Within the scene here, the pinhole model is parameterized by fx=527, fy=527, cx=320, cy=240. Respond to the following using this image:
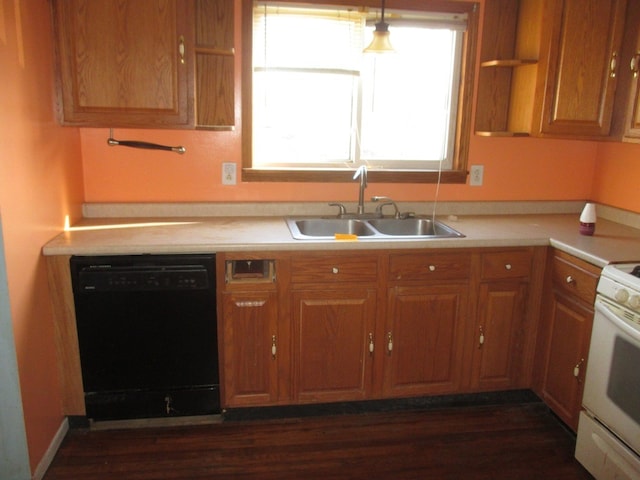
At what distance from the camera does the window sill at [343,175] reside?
2842 millimetres

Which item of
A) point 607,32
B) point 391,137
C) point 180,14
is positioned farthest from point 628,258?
point 180,14

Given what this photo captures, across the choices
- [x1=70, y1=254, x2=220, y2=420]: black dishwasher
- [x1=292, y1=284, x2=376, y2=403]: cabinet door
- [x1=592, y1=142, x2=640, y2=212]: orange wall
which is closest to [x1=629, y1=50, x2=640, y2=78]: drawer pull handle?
[x1=592, y1=142, x2=640, y2=212]: orange wall

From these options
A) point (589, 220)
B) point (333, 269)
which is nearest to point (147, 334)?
point (333, 269)

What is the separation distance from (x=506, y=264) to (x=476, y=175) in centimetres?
72

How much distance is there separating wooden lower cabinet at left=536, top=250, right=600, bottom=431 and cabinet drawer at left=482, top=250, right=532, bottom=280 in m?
0.12

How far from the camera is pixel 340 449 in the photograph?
Answer: 2.34 metres

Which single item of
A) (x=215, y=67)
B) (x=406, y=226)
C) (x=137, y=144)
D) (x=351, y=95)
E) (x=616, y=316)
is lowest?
(x=616, y=316)

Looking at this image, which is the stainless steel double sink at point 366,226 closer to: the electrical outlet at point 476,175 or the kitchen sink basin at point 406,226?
the kitchen sink basin at point 406,226

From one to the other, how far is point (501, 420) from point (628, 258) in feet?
3.21

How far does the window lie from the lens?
9.07 ft

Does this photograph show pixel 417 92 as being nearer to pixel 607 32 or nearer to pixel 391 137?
pixel 391 137

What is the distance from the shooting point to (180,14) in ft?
7.44

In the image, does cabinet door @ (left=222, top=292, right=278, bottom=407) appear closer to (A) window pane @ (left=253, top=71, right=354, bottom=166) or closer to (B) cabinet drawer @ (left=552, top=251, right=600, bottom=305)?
(A) window pane @ (left=253, top=71, right=354, bottom=166)

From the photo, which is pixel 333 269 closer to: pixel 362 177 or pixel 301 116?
pixel 362 177
